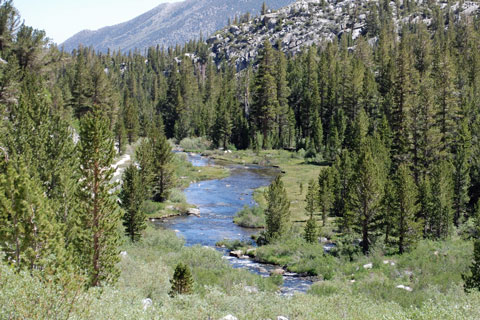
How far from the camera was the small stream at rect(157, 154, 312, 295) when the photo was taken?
29986mm

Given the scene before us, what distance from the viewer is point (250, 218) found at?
4169 cm

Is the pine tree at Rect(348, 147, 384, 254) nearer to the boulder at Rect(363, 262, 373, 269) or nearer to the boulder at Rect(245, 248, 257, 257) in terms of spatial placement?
the boulder at Rect(363, 262, 373, 269)

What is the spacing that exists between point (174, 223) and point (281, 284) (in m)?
18.7

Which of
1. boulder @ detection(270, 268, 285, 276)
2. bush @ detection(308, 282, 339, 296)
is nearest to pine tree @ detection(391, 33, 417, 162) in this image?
boulder @ detection(270, 268, 285, 276)

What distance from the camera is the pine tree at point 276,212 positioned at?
34.2 m

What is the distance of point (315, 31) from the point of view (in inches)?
7657

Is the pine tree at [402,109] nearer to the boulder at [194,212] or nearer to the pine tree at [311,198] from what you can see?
the pine tree at [311,198]

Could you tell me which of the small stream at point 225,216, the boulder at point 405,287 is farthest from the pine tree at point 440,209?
the small stream at point 225,216

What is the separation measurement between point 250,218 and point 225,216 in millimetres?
3693

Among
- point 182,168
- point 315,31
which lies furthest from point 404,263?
point 315,31

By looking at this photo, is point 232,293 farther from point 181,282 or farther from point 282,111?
point 282,111

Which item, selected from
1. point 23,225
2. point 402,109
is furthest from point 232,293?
point 402,109

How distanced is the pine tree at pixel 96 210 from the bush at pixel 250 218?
22745mm

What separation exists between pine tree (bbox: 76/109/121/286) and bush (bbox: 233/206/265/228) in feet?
74.6
